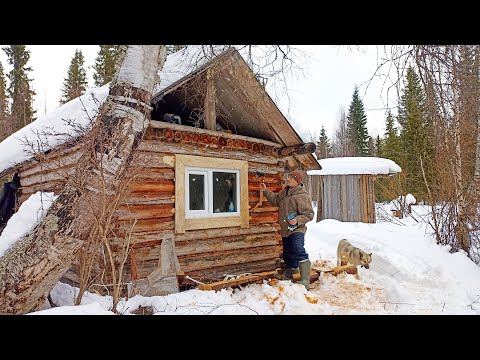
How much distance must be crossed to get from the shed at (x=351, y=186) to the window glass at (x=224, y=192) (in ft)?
32.5

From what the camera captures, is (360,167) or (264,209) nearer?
(264,209)

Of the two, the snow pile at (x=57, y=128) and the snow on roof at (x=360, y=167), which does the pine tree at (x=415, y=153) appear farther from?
the snow pile at (x=57, y=128)

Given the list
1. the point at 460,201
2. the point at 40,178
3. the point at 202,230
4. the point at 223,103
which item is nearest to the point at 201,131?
the point at 223,103

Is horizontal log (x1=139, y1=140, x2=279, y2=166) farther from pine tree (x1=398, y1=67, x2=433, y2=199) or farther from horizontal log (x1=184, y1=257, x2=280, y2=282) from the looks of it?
pine tree (x1=398, y1=67, x2=433, y2=199)

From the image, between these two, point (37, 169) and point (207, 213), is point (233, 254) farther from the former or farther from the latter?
point (37, 169)

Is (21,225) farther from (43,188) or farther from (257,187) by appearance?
(257,187)

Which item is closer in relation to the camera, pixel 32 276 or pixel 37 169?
pixel 32 276

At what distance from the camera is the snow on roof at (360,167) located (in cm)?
1605

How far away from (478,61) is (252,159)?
4.67 metres

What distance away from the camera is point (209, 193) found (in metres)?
6.70

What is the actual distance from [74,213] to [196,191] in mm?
3561

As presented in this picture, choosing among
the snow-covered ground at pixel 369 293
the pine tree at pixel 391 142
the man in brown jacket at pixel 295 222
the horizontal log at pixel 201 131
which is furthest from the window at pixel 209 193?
the pine tree at pixel 391 142

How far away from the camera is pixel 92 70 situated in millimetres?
27125
